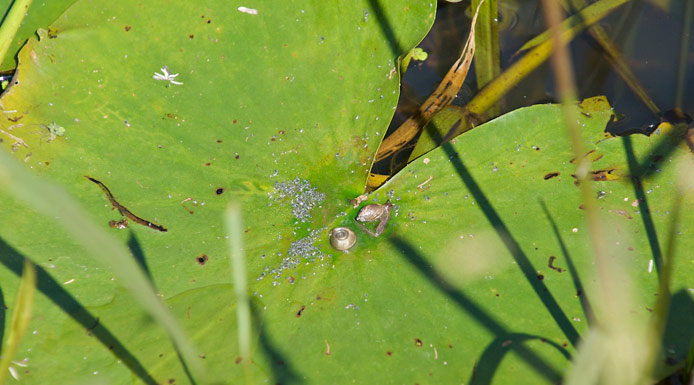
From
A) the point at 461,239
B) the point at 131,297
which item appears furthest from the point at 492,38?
the point at 131,297

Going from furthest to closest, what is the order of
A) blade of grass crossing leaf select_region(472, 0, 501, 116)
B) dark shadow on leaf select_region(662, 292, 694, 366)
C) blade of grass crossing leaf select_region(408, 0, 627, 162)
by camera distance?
blade of grass crossing leaf select_region(472, 0, 501, 116), blade of grass crossing leaf select_region(408, 0, 627, 162), dark shadow on leaf select_region(662, 292, 694, 366)

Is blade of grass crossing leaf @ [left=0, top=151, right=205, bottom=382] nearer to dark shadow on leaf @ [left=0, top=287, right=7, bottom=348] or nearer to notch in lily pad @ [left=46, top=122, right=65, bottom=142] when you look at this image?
dark shadow on leaf @ [left=0, top=287, right=7, bottom=348]

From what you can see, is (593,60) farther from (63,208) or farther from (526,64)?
(63,208)

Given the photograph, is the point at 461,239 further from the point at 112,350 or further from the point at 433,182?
the point at 112,350

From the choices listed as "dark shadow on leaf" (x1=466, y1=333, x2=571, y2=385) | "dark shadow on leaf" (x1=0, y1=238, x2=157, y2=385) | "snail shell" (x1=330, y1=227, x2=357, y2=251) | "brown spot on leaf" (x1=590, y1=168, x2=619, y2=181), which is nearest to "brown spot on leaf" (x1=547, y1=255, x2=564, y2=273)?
"dark shadow on leaf" (x1=466, y1=333, x2=571, y2=385)

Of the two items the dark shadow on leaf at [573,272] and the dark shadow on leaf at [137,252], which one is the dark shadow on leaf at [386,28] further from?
the dark shadow on leaf at [137,252]

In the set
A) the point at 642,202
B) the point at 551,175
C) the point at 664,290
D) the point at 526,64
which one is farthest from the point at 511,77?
the point at 664,290

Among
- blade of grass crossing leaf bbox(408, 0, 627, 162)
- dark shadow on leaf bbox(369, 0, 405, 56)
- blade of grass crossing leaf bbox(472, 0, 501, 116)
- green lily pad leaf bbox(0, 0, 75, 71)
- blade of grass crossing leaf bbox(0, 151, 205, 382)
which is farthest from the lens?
blade of grass crossing leaf bbox(472, 0, 501, 116)
